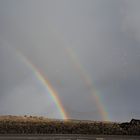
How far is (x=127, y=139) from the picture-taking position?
1690 inches

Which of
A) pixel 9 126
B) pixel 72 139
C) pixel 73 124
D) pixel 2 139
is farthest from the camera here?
pixel 73 124

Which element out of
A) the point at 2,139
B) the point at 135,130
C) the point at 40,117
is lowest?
the point at 2,139

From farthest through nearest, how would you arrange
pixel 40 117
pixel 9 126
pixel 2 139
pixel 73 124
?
pixel 40 117, pixel 73 124, pixel 9 126, pixel 2 139

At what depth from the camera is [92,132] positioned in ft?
175

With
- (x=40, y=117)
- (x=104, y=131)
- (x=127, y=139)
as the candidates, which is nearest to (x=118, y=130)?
(x=104, y=131)

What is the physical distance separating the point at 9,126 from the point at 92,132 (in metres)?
11.9

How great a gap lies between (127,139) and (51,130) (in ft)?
45.8

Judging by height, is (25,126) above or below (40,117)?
below

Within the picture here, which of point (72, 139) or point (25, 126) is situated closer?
point (72, 139)

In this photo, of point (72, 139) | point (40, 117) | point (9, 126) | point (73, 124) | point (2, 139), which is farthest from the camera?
point (40, 117)

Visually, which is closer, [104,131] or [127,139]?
[127,139]

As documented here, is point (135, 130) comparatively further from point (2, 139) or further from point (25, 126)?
point (2, 139)

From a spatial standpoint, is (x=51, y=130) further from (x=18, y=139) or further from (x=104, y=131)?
(x=18, y=139)

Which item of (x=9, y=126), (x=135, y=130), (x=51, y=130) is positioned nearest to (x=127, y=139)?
(x=135, y=130)
